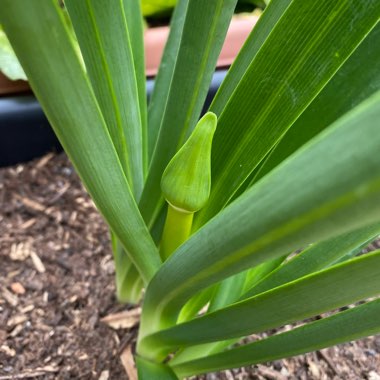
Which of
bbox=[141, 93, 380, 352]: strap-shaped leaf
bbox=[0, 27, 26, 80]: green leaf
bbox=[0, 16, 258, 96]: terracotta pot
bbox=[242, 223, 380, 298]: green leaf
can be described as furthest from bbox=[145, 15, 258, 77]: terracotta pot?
bbox=[141, 93, 380, 352]: strap-shaped leaf

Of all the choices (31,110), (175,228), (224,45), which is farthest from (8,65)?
(175,228)

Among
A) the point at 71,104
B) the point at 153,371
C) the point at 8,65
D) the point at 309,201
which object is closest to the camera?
the point at 309,201

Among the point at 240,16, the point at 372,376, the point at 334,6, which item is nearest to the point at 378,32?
the point at 334,6

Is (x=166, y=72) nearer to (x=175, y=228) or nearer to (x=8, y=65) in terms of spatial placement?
(x=175, y=228)

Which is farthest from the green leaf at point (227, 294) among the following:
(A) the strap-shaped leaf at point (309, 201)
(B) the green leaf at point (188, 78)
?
(A) the strap-shaped leaf at point (309, 201)

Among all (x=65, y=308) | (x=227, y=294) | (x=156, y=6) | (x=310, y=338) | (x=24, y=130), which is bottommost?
(x=310, y=338)

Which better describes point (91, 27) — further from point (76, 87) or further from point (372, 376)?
point (372, 376)
